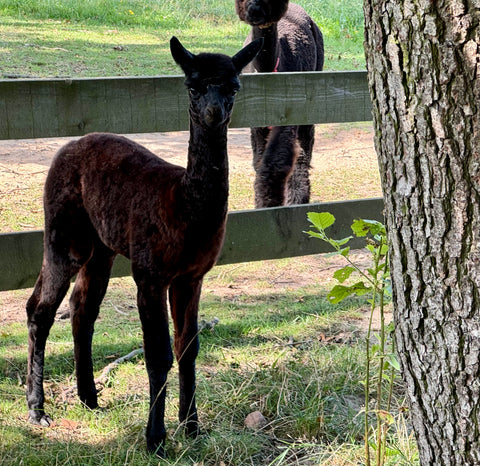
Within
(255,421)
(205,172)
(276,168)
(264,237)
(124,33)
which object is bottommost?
(255,421)

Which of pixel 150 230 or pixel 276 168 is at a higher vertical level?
pixel 150 230

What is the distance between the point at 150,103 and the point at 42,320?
1.67 meters

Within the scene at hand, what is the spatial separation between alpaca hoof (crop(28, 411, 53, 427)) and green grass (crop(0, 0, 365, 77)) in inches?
306

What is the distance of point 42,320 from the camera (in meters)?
3.93

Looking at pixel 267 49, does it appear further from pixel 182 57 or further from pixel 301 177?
pixel 182 57

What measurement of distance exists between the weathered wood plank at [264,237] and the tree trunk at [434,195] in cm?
288

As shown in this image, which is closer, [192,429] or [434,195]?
[434,195]

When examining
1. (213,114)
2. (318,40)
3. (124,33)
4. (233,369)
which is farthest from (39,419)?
(124,33)

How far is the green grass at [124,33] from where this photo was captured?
39.9 ft

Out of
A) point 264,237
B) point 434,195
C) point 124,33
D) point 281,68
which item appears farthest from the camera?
→ point 124,33

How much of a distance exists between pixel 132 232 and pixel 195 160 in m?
0.46

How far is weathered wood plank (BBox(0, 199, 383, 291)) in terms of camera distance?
466 centimetres

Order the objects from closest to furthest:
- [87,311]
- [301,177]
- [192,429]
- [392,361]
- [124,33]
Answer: [392,361] → [192,429] → [87,311] → [301,177] → [124,33]

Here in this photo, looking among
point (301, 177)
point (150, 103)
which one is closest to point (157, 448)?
point (150, 103)
